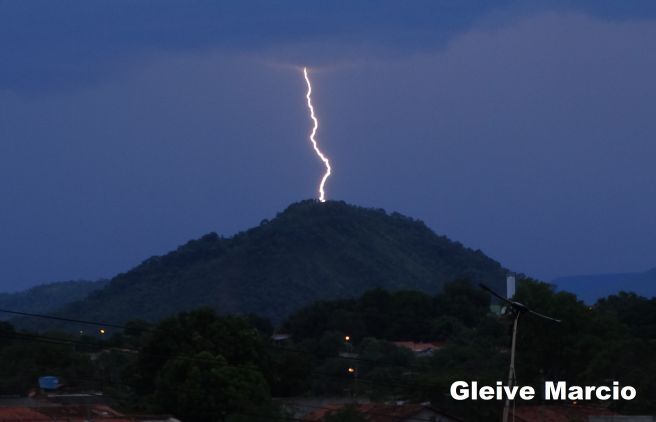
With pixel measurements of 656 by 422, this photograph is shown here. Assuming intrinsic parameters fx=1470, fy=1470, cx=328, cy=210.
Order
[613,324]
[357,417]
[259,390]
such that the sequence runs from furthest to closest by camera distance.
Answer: [613,324], [259,390], [357,417]

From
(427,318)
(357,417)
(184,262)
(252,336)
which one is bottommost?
(357,417)

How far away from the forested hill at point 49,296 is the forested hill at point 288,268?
43.2 m

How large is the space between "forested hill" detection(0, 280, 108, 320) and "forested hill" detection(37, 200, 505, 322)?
4324 centimetres

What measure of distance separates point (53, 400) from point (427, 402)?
11.7 meters

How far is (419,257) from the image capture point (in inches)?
5773

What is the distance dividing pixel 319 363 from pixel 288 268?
58624mm

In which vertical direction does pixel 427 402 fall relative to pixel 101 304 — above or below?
below

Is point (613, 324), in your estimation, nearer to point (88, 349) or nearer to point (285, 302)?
point (88, 349)

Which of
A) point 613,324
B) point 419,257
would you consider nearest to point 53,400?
point 613,324

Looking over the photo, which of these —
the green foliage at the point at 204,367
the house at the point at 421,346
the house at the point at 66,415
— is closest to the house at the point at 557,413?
the green foliage at the point at 204,367

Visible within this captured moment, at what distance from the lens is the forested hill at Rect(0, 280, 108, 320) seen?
179500 mm

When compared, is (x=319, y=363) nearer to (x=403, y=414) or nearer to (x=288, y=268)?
(x=403, y=414)

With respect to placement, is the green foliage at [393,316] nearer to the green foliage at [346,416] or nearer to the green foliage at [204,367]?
the green foliage at [204,367]

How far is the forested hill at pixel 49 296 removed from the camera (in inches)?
7067
